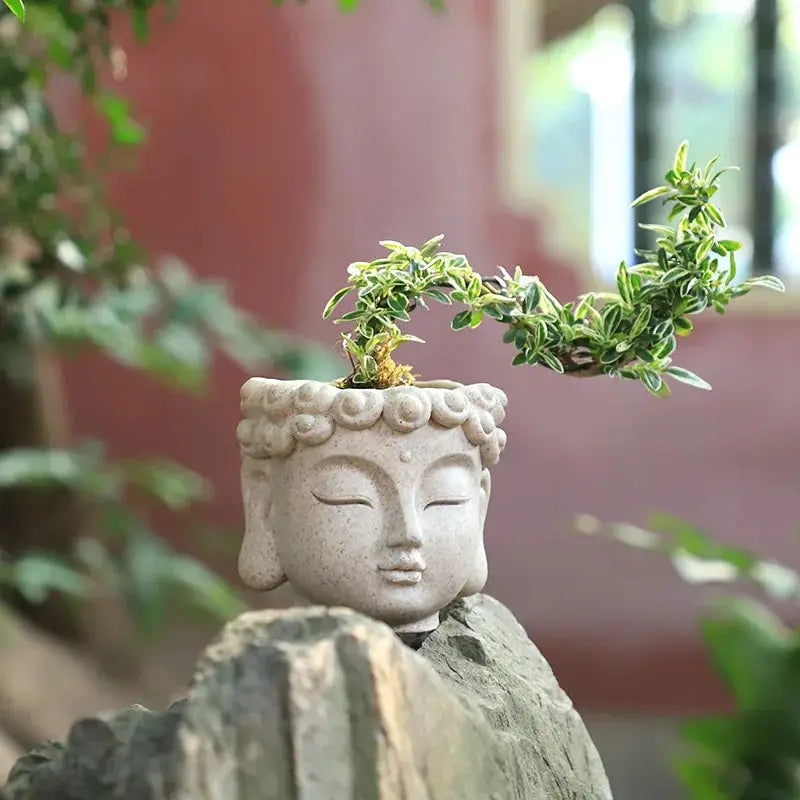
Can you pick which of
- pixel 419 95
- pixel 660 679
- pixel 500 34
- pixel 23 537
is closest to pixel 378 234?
pixel 419 95

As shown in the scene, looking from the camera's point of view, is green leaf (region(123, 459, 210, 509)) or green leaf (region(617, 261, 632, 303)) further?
green leaf (region(123, 459, 210, 509))

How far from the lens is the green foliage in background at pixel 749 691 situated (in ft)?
4.90

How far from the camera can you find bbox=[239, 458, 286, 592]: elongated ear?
3.54 ft

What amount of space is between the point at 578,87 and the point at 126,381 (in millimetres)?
1409

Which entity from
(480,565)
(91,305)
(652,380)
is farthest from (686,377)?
(91,305)

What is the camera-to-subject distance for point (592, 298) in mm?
1089

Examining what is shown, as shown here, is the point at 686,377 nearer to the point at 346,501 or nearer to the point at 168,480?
the point at 346,501

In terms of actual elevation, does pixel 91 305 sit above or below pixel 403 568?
above

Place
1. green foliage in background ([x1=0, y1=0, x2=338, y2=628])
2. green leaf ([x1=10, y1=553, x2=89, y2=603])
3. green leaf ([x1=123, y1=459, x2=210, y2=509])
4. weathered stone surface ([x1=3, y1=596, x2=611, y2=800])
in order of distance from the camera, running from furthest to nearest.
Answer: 1. green leaf ([x1=123, y1=459, x2=210, y2=509])
2. green leaf ([x1=10, y1=553, x2=89, y2=603])
3. green foliage in background ([x1=0, y1=0, x2=338, y2=628])
4. weathered stone surface ([x1=3, y1=596, x2=611, y2=800])

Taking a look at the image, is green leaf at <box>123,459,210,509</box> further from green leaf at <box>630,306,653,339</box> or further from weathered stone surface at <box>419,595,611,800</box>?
green leaf at <box>630,306,653,339</box>

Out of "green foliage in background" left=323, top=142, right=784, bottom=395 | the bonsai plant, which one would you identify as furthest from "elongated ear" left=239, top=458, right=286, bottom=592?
"green foliage in background" left=323, top=142, right=784, bottom=395

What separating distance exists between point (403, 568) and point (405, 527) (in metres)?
0.04

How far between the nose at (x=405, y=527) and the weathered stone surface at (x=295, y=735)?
0.45 feet

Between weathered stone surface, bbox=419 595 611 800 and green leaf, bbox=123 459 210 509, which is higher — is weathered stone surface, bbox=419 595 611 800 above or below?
below
